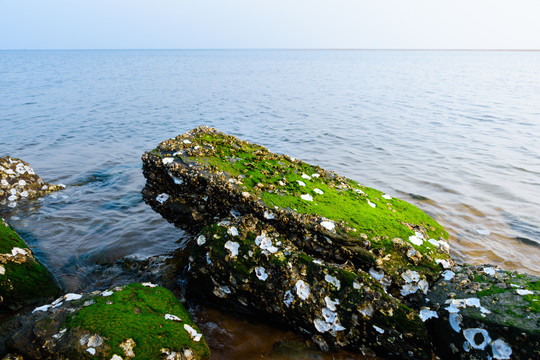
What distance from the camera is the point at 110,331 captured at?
3.31 m

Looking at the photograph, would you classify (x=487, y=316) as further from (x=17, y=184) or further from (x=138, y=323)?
(x=17, y=184)

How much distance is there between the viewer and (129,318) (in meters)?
3.51

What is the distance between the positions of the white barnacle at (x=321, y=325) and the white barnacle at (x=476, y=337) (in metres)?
1.37

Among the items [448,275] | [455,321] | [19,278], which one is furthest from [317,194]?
[19,278]

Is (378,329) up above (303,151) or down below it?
above

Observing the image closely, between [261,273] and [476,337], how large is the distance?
2299 millimetres

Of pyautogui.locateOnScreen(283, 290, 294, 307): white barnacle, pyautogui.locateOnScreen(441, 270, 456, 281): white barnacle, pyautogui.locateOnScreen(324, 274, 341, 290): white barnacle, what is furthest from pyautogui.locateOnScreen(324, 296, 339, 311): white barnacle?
pyautogui.locateOnScreen(441, 270, 456, 281): white barnacle

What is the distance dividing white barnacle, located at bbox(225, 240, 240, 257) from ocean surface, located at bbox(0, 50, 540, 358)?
93.8 inches

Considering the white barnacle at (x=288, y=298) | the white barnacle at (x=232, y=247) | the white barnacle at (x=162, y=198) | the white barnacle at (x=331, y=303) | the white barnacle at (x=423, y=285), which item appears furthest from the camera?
the white barnacle at (x=162, y=198)

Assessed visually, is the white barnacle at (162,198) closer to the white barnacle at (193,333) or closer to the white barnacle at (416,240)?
the white barnacle at (193,333)

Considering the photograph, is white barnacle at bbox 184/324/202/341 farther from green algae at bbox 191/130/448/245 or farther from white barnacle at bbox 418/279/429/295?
white barnacle at bbox 418/279/429/295

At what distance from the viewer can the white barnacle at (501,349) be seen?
3176 mm

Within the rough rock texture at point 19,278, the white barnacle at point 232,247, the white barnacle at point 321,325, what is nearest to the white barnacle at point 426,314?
the white barnacle at point 321,325

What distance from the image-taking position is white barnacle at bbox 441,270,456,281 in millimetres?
4055
